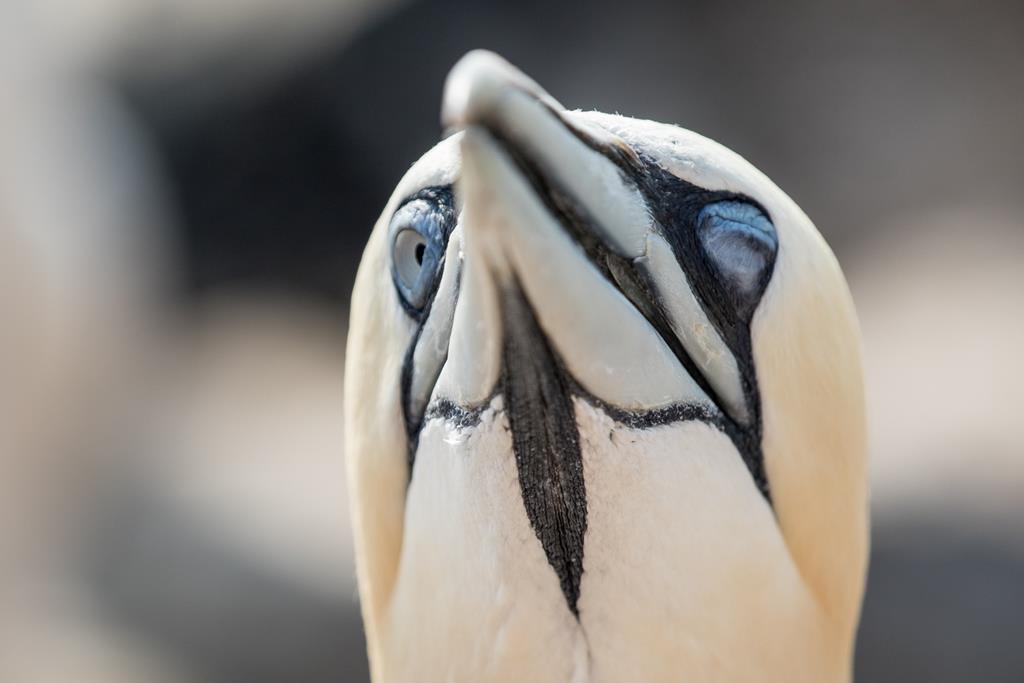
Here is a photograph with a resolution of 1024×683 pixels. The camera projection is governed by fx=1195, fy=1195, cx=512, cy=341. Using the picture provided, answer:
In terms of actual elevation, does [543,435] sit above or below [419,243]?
below

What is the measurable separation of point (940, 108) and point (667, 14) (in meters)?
1.97

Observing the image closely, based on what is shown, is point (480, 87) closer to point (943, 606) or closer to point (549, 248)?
point (549, 248)

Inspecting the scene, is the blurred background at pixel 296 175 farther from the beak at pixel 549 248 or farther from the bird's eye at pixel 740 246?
the beak at pixel 549 248

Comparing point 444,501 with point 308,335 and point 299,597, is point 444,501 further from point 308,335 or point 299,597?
point 308,335

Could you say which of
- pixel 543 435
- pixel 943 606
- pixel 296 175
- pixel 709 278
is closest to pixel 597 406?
pixel 543 435

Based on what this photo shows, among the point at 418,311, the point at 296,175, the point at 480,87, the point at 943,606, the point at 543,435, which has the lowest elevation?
the point at 943,606

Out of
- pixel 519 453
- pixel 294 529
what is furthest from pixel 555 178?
pixel 294 529

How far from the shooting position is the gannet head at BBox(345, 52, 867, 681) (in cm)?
167

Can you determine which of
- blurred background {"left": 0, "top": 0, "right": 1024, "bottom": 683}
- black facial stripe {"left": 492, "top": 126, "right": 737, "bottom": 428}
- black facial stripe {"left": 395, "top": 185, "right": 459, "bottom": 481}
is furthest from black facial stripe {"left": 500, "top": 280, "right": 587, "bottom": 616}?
blurred background {"left": 0, "top": 0, "right": 1024, "bottom": 683}

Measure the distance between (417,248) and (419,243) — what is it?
0.5 inches

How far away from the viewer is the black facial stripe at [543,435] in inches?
66.4

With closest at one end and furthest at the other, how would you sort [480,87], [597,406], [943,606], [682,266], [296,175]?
[480,87] < [597,406] < [682,266] < [943,606] < [296,175]

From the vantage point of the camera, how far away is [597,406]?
172cm

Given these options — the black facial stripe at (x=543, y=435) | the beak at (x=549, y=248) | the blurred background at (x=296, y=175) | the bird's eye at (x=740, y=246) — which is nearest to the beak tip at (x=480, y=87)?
the beak at (x=549, y=248)
